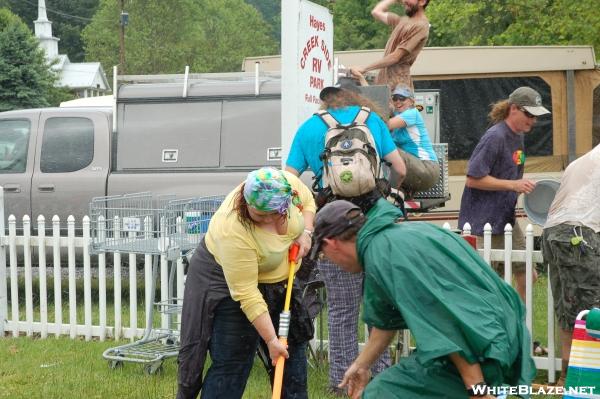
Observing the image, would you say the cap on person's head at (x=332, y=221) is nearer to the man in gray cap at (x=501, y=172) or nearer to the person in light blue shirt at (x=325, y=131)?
the person in light blue shirt at (x=325, y=131)

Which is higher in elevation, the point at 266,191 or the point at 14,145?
the point at 14,145

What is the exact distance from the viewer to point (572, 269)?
19.2 feet

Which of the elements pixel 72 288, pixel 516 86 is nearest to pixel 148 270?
pixel 72 288

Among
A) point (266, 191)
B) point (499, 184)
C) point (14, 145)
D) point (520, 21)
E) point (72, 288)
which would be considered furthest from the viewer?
point (520, 21)

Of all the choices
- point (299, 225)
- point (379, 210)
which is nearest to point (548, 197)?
point (299, 225)

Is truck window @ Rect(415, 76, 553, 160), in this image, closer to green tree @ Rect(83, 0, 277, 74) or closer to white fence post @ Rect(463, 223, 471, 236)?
white fence post @ Rect(463, 223, 471, 236)

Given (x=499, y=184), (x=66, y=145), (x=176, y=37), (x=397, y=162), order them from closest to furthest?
(x=397, y=162) < (x=499, y=184) < (x=66, y=145) < (x=176, y=37)

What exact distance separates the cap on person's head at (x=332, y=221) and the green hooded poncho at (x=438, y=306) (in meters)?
0.08

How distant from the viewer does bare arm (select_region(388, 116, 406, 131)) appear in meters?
6.78

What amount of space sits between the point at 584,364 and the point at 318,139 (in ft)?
7.80

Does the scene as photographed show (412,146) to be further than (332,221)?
Yes

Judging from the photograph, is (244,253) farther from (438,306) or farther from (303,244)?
(438,306)

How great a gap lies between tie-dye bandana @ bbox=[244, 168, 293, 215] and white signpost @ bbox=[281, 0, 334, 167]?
1937mm

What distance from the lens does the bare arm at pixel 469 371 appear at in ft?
10.8
